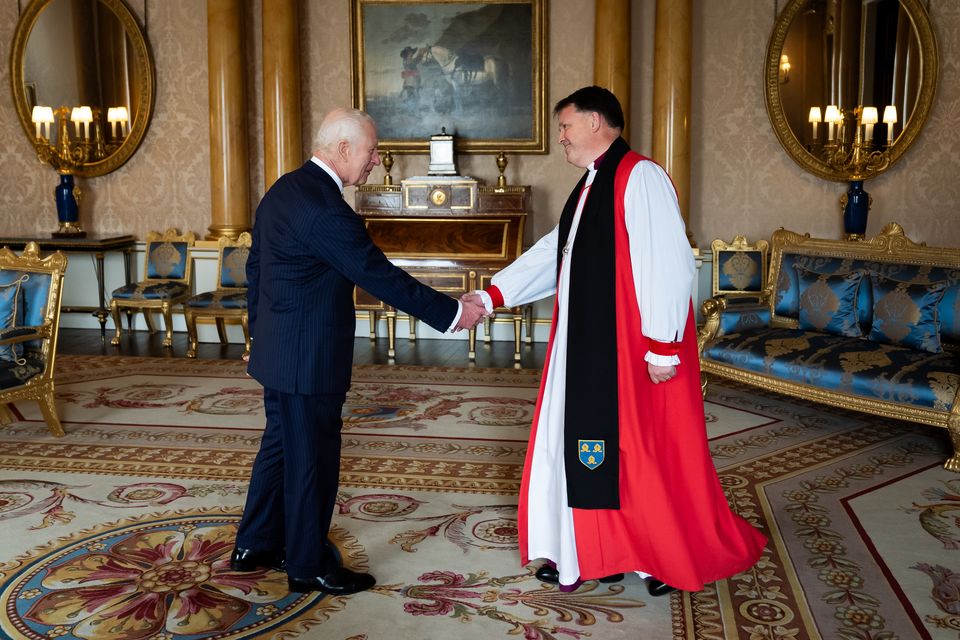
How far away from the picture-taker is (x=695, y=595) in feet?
9.14

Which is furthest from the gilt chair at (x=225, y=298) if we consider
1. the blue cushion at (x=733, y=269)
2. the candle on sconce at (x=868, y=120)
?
the candle on sconce at (x=868, y=120)

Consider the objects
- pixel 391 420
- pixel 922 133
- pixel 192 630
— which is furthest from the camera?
pixel 922 133

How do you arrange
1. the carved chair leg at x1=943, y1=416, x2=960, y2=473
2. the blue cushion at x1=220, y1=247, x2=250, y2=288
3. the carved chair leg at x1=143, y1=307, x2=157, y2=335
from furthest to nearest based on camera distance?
the carved chair leg at x1=143, y1=307, x2=157, y2=335 < the blue cushion at x1=220, y1=247, x2=250, y2=288 < the carved chair leg at x1=943, y1=416, x2=960, y2=473

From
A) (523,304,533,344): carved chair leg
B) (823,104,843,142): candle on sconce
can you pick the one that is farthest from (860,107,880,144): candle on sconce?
(523,304,533,344): carved chair leg

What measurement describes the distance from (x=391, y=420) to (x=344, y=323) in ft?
7.44

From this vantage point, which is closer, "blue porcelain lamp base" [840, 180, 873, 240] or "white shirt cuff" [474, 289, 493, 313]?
"white shirt cuff" [474, 289, 493, 313]

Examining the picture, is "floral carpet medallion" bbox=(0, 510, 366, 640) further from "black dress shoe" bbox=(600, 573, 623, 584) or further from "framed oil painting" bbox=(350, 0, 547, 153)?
"framed oil painting" bbox=(350, 0, 547, 153)

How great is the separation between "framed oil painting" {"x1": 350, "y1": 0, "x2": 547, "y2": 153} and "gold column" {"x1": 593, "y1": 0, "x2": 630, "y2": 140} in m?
0.49

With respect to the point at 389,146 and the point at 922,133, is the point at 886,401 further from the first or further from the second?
the point at 389,146

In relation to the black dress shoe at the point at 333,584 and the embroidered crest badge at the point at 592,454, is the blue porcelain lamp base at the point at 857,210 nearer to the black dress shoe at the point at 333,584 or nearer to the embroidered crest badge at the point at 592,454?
the embroidered crest badge at the point at 592,454

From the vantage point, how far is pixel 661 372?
2572 millimetres

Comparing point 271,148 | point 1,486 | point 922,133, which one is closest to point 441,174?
point 271,148

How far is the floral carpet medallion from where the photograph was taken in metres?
2.58

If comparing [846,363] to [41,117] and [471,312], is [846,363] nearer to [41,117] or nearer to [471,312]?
[471,312]
